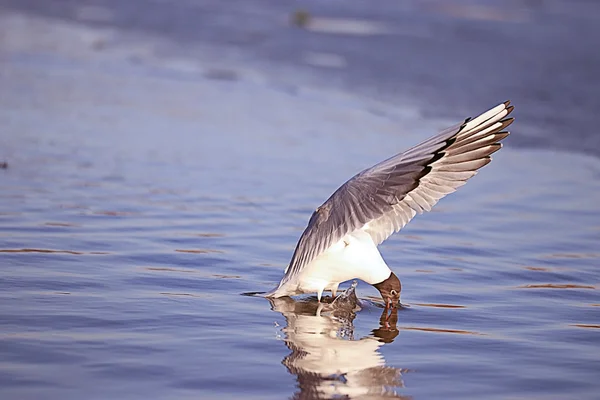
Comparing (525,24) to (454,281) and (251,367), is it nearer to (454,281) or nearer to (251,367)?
(454,281)

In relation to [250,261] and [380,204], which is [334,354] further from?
[250,261]

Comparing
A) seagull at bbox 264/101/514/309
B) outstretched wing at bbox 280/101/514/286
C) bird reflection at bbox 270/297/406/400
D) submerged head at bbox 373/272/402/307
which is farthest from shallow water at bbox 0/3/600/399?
outstretched wing at bbox 280/101/514/286

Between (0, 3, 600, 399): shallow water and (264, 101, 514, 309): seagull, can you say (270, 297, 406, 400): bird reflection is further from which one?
(264, 101, 514, 309): seagull

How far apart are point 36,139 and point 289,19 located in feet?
32.2

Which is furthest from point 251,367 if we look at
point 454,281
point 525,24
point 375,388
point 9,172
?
point 525,24

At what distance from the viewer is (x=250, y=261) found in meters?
7.16

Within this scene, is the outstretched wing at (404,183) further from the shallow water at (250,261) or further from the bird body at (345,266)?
the shallow water at (250,261)

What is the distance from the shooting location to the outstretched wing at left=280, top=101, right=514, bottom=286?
5.68 metres

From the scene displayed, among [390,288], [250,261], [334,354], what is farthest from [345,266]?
[250,261]

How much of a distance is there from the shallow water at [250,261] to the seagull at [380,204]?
0.84 feet

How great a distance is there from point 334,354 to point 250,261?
174cm

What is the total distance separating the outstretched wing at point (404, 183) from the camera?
5684 millimetres

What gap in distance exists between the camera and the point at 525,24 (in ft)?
61.6

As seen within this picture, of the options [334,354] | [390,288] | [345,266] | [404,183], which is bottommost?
[334,354]
